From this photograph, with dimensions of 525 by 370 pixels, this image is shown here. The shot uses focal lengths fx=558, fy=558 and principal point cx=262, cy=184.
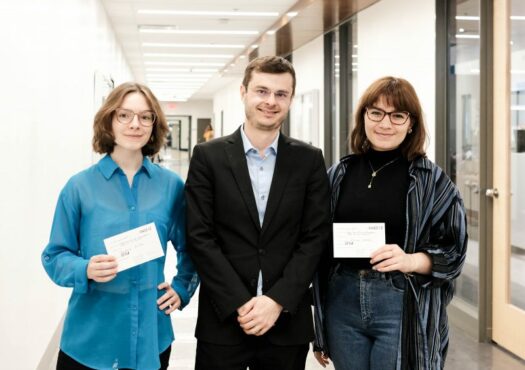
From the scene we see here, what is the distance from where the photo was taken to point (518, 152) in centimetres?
388

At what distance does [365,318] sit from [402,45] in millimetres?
4504

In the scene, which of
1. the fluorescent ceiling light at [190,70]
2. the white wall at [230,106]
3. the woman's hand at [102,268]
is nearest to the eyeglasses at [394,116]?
the woman's hand at [102,268]

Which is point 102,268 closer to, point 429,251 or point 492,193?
point 429,251

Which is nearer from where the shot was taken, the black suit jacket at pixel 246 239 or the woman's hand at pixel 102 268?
the woman's hand at pixel 102 268

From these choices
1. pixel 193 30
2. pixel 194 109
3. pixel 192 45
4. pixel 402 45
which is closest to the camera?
pixel 402 45

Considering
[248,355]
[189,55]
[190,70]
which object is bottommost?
[248,355]

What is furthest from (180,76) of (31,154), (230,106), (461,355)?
(461,355)

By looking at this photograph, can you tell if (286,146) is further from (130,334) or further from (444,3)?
(444,3)

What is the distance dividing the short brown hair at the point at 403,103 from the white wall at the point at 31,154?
1674 millimetres

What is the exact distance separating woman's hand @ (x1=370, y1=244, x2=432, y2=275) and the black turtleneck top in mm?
83

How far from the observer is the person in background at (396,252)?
6.19 ft

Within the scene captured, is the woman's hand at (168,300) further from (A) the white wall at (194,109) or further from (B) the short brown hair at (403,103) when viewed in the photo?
(A) the white wall at (194,109)

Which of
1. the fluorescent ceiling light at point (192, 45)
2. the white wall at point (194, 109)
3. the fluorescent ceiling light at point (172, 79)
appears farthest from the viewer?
the white wall at point (194, 109)

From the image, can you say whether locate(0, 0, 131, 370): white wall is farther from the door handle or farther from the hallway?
the door handle
